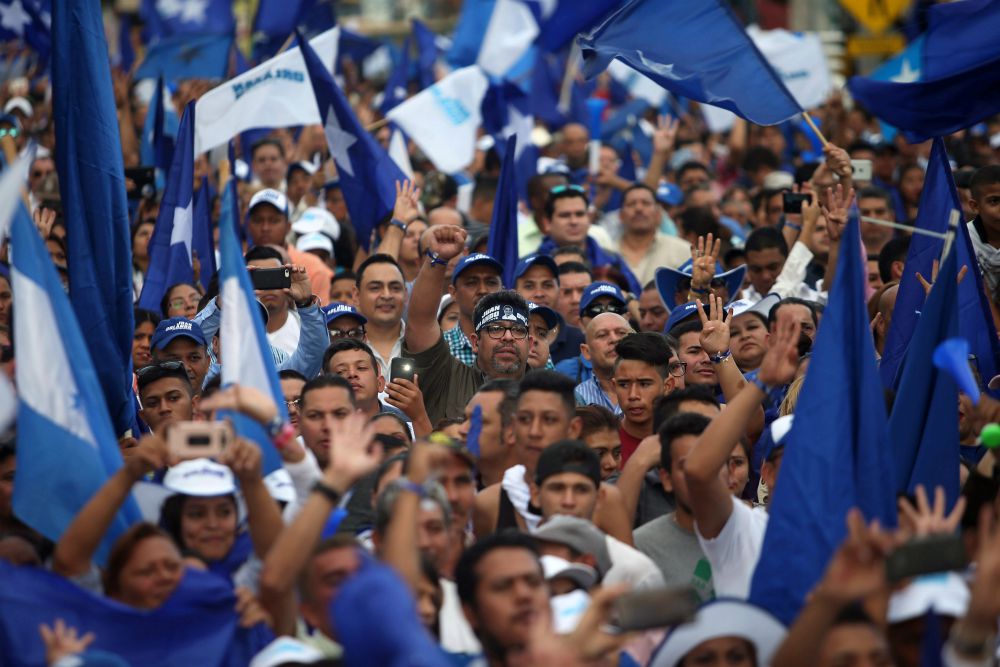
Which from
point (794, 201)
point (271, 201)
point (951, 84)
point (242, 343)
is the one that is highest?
point (951, 84)

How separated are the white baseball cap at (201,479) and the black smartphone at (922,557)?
236 centimetres

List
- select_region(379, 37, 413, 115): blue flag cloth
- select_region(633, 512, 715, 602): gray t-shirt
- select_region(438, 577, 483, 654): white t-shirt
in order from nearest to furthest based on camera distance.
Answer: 1. select_region(438, 577, 483, 654): white t-shirt
2. select_region(633, 512, 715, 602): gray t-shirt
3. select_region(379, 37, 413, 115): blue flag cloth

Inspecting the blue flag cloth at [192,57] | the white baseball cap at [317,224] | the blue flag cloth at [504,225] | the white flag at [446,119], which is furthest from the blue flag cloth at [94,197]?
the blue flag cloth at [192,57]

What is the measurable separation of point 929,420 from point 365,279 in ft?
11.7

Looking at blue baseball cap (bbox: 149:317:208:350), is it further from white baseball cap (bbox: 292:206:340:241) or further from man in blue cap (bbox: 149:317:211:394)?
white baseball cap (bbox: 292:206:340:241)

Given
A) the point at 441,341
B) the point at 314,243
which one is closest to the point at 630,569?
the point at 441,341

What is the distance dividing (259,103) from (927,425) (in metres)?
6.17

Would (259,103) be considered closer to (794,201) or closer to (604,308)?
(604,308)

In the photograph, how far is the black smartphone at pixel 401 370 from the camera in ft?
25.9

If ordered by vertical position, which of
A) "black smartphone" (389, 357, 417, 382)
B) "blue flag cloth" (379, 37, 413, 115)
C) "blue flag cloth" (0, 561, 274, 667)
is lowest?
"blue flag cloth" (0, 561, 274, 667)

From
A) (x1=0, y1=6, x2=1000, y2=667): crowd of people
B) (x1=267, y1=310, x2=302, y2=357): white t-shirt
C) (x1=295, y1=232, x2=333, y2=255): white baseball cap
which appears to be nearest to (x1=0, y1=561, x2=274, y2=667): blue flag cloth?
(x1=0, y1=6, x2=1000, y2=667): crowd of people

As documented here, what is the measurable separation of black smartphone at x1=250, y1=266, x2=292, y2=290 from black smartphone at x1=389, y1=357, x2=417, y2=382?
0.84 metres

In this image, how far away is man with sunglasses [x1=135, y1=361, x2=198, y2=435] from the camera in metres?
7.69

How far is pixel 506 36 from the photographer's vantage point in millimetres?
15547
